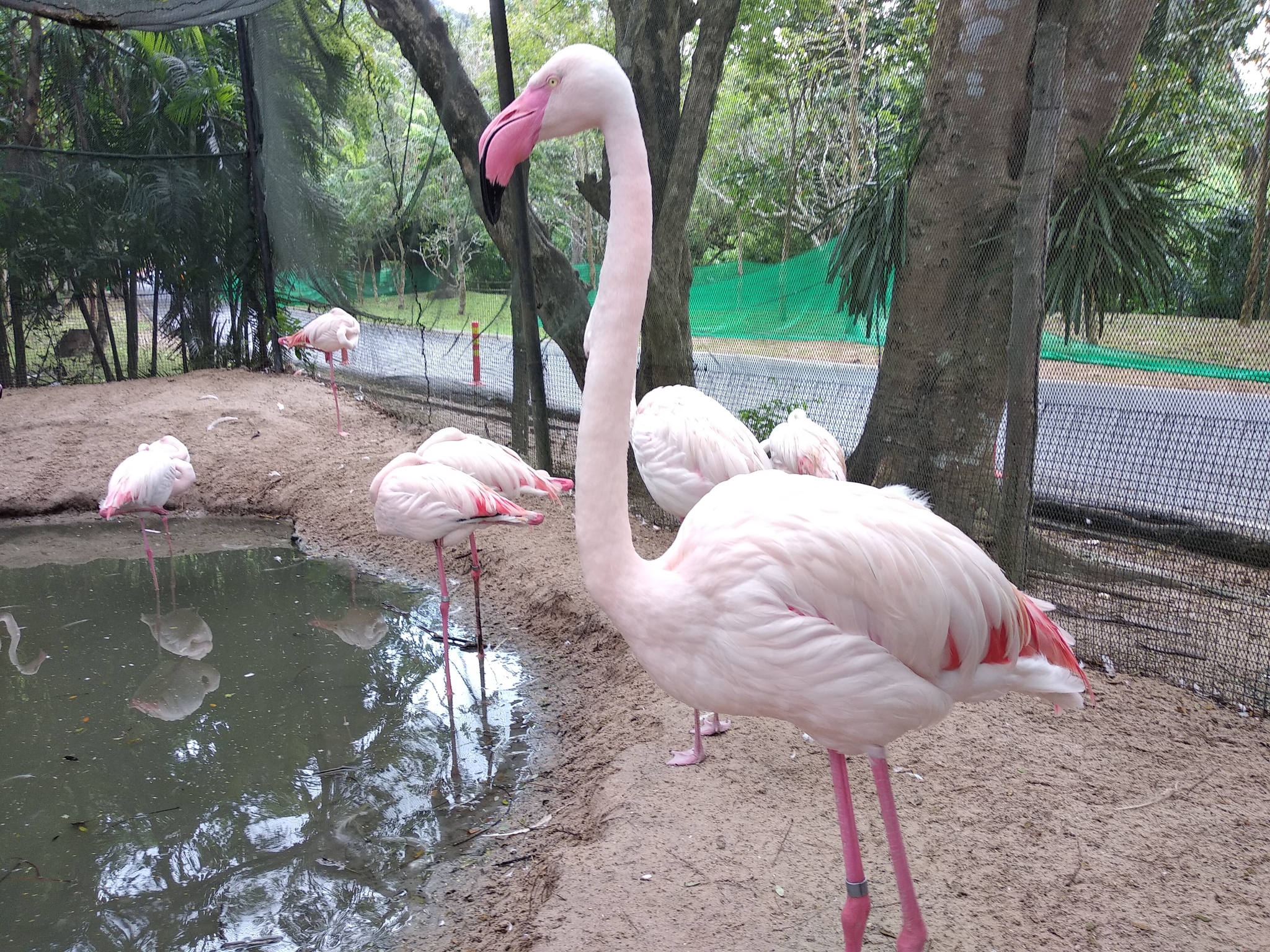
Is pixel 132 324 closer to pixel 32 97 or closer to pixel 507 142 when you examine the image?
pixel 32 97

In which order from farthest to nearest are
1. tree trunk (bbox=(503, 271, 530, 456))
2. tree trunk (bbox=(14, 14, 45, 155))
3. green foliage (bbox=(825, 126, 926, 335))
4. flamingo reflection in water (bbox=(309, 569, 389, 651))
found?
tree trunk (bbox=(14, 14, 45, 155)) → tree trunk (bbox=(503, 271, 530, 456)) → green foliage (bbox=(825, 126, 926, 335)) → flamingo reflection in water (bbox=(309, 569, 389, 651))

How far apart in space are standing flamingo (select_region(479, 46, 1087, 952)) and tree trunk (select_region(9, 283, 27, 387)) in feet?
29.7

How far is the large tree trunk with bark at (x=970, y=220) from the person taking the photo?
4348 millimetres

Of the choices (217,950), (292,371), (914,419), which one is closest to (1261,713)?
(914,419)

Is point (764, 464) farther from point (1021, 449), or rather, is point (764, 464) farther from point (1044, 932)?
point (1044, 932)

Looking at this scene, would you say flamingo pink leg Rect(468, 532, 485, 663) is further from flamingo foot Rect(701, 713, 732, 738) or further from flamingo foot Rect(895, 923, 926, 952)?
flamingo foot Rect(895, 923, 926, 952)

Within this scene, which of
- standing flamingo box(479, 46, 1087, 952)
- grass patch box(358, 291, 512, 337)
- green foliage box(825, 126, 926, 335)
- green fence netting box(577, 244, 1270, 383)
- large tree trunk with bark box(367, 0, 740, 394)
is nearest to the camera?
standing flamingo box(479, 46, 1087, 952)

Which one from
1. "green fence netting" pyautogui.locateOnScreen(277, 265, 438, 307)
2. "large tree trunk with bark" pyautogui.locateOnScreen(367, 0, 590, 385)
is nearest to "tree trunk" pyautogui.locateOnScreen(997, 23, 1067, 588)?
"large tree trunk with bark" pyautogui.locateOnScreen(367, 0, 590, 385)

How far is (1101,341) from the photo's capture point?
4652mm

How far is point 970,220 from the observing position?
4.50m

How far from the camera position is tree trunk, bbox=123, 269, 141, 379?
9242 millimetres

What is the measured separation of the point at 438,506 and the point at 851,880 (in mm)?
2796

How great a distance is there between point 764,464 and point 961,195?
5.72 ft

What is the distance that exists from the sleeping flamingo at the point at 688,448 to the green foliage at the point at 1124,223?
1.74m
